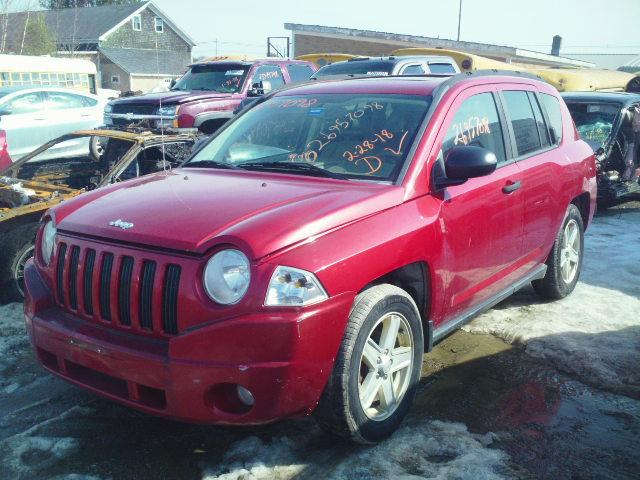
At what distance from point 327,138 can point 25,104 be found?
33.4 feet

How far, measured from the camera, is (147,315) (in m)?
2.91

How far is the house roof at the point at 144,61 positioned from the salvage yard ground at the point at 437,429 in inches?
1626

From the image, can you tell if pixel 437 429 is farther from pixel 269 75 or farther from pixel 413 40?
A: pixel 413 40

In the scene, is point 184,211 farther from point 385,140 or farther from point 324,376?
point 385,140

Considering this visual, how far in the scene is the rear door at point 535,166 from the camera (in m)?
4.54

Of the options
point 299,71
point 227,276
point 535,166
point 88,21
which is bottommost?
point 227,276

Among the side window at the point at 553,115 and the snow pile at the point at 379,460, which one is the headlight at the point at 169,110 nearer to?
the side window at the point at 553,115

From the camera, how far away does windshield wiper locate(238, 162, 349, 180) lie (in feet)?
12.2

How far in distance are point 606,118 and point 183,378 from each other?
28.6ft

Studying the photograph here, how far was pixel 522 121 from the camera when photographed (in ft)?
15.5

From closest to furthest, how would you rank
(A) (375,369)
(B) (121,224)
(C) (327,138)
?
1. (B) (121,224)
2. (A) (375,369)
3. (C) (327,138)

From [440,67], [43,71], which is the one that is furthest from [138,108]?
[43,71]

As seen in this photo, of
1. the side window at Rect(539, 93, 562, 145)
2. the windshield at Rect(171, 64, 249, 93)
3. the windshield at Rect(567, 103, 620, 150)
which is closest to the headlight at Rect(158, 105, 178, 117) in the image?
the windshield at Rect(171, 64, 249, 93)

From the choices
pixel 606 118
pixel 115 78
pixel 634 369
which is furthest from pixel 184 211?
pixel 115 78
